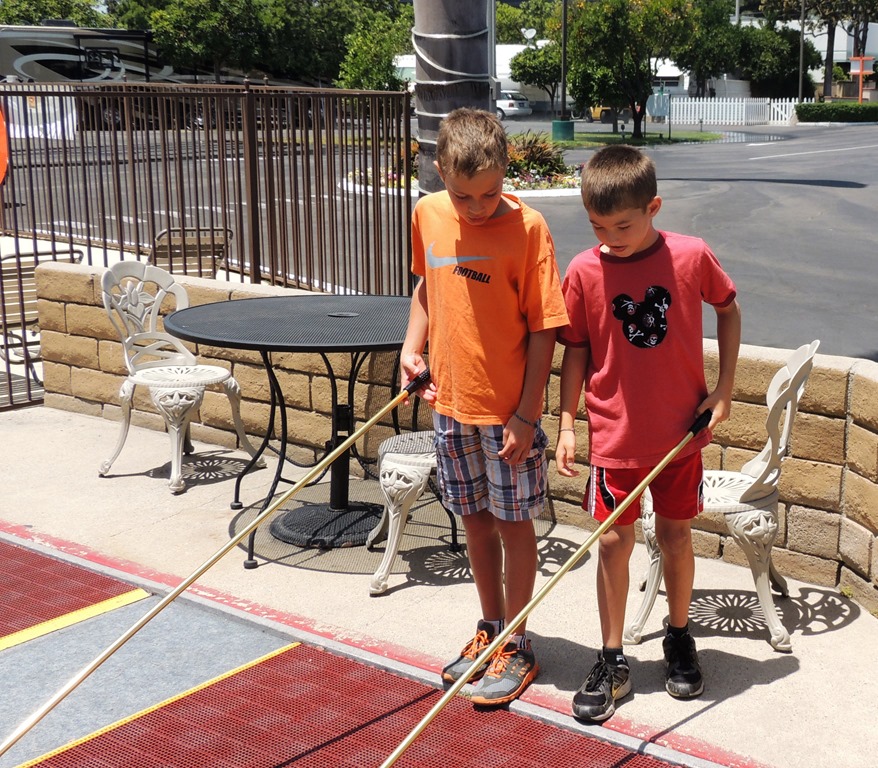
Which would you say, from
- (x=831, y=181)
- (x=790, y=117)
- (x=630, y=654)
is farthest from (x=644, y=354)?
(x=790, y=117)

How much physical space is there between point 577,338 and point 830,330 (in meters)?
7.68

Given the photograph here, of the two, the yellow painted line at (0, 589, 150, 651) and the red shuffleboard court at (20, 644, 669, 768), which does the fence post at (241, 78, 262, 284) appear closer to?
the yellow painted line at (0, 589, 150, 651)

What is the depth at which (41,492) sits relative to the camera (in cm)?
599

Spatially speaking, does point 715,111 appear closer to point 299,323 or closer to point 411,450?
point 299,323

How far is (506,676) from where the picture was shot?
12.4 ft

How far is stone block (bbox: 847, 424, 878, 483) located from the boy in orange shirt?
1.38 metres

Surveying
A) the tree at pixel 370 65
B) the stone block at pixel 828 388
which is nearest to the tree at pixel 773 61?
the tree at pixel 370 65

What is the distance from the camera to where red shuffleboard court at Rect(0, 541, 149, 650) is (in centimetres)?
439

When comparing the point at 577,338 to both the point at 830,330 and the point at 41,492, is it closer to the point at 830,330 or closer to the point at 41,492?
the point at 41,492

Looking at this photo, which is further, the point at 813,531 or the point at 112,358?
the point at 112,358

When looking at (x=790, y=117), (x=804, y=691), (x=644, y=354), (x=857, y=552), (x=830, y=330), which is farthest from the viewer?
(x=790, y=117)

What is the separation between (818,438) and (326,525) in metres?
2.28

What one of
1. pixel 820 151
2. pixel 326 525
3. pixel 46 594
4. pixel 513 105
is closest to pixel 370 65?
pixel 820 151

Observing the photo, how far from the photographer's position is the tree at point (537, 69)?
60219 mm
